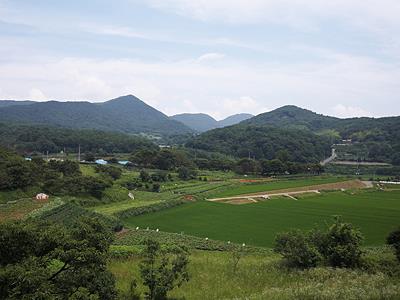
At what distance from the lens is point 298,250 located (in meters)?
25.8

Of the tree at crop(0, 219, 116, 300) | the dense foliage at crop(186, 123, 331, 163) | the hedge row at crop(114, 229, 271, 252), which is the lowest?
the hedge row at crop(114, 229, 271, 252)

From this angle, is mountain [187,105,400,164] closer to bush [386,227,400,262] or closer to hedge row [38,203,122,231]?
hedge row [38,203,122,231]

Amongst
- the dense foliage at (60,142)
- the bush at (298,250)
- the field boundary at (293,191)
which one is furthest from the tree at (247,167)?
the bush at (298,250)

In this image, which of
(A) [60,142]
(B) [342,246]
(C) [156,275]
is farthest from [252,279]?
(A) [60,142]

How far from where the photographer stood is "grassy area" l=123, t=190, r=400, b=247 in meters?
38.7

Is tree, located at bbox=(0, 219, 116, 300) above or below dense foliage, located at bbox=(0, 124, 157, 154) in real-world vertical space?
below

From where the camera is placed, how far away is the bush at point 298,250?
25.7m

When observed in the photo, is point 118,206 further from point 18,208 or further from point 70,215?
point 18,208

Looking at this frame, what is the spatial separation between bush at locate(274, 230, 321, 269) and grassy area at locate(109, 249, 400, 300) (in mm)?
986

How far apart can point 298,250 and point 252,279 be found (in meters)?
4.12

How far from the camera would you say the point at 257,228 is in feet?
134

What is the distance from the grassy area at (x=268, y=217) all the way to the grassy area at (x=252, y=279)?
28.3 ft

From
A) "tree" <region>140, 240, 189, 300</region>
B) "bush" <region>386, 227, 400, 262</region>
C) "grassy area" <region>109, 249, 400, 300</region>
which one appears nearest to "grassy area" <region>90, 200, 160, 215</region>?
"grassy area" <region>109, 249, 400, 300</region>

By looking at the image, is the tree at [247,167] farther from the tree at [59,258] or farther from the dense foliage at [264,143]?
the tree at [59,258]
